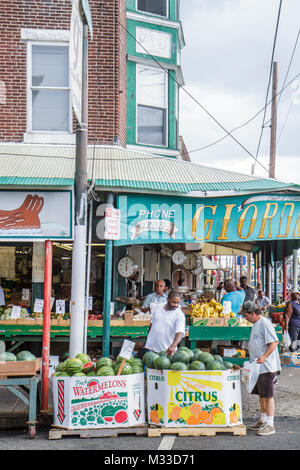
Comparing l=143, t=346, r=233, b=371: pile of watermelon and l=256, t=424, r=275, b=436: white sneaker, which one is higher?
l=143, t=346, r=233, b=371: pile of watermelon

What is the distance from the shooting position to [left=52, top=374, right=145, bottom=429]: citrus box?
7.00m

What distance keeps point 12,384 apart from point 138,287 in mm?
9088

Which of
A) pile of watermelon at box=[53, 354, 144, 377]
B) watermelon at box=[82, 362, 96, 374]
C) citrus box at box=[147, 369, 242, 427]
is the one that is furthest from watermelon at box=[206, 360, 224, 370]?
watermelon at box=[82, 362, 96, 374]

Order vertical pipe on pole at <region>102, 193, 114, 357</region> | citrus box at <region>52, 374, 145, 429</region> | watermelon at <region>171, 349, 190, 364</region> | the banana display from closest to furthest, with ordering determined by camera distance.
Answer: citrus box at <region>52, 374, 145, 429</region>
watermelon at <region>171, 349, 190, 364</region>
vertical pipe on pole at <region>102, 193, 114, 357</region>
the banana display

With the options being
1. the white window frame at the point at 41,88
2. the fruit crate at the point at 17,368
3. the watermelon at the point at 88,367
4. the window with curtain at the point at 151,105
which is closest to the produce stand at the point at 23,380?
the fruit crate at the point at 17,368

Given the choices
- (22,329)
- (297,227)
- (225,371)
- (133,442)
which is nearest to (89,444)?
(133,442)

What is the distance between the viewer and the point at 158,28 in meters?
14.5

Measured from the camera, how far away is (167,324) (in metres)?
8.46

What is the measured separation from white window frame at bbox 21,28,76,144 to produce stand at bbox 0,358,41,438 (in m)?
6.22

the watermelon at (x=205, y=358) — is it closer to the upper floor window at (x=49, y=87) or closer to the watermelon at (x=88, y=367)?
the watermelon at (x=88, y=367)

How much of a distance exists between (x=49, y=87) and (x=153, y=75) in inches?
125

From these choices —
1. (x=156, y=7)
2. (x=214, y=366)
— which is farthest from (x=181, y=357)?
(x=156, y=7)

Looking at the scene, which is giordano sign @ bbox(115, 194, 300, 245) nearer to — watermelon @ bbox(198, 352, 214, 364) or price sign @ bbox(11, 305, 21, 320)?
price sign @ bbox(11, 305, 21, 320)
